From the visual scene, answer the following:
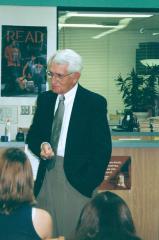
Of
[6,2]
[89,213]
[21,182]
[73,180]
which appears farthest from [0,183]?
[6,2]

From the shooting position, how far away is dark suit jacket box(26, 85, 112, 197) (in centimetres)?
411

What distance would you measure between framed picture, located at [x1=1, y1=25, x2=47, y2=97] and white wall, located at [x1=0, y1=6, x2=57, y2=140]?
46 millimetres

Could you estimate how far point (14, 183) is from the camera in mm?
3158

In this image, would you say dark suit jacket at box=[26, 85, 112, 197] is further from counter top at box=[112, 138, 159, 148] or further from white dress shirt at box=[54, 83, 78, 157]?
counter top at box=[112, 138, 159, 148]

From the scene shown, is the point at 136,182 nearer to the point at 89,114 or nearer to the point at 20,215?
the point at 89,114

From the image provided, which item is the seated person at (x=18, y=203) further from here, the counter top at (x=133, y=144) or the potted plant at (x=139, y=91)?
the potted plant at (x=139, y=91)

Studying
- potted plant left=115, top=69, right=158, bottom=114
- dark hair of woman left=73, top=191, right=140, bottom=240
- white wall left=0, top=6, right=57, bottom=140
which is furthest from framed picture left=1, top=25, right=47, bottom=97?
dark hair of woman left=73, top=191, right=140, bottom=240

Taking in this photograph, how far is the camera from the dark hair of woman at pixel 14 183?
3.16m

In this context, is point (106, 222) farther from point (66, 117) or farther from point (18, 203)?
point (66, 117)

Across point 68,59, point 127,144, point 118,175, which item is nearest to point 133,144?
point 127,144

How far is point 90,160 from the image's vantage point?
4.14 meters

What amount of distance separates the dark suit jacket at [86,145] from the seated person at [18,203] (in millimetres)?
878

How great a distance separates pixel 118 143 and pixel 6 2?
1.91 m

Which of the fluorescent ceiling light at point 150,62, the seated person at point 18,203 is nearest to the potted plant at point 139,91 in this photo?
the fluorescent ceiling light at point 150,62
